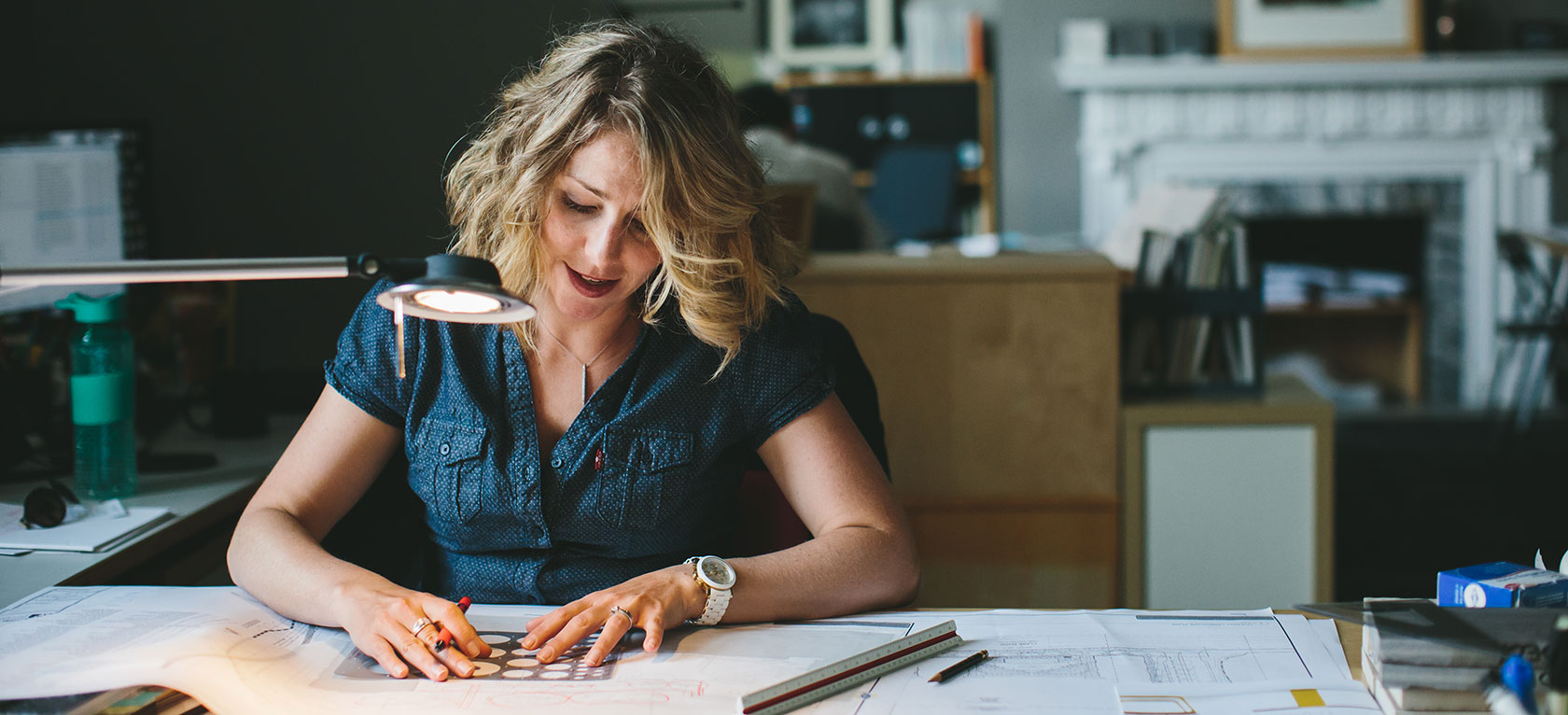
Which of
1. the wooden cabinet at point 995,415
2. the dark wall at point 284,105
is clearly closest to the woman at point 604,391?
the dark wall at point 284,105

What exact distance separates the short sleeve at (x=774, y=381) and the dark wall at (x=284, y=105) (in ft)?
2.77

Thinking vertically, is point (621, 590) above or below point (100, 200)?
below

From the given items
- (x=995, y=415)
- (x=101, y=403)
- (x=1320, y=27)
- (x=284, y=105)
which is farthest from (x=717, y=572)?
(x=1320, y=27)

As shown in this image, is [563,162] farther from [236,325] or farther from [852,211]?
[852,211]

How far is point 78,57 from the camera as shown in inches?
77.3

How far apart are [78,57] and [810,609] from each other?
1.64 m

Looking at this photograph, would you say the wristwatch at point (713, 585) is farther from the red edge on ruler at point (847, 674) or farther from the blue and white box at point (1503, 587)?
the blue and white box at point (1503, 587)

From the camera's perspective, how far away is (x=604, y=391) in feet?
4.02

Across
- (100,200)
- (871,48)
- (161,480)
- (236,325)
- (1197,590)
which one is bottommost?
(1197,590)

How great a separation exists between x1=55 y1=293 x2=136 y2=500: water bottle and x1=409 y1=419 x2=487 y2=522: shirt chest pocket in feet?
1.62

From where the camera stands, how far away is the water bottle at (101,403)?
4.76 ft

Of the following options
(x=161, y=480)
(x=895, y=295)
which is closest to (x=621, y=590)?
(x=161, y=480)

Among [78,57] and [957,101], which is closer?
[78,57]

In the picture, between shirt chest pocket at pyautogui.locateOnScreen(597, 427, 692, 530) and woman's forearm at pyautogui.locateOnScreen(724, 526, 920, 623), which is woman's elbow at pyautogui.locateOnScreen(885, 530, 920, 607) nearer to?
woman's forearm at pyautogui.locateOnScreen(724, 526, 920, 623)
